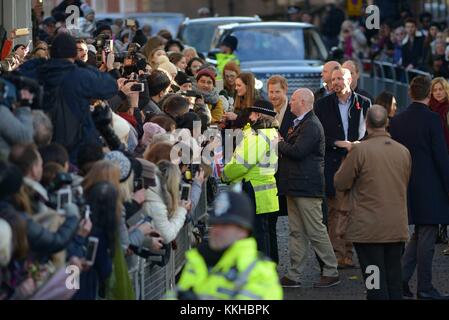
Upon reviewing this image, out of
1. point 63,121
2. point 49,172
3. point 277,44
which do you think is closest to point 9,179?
point 49,172

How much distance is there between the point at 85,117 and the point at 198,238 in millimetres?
2479

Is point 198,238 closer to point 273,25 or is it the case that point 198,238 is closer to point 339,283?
point 339,283

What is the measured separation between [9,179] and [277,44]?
17368mm

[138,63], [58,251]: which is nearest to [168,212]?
[58,251]

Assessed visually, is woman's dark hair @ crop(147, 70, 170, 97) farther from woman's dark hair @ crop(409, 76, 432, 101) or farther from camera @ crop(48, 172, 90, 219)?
camera @ crop(48, 172, 90, 219)

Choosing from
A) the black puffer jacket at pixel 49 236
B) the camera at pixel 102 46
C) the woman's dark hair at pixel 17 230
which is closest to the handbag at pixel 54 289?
the black puffer jacket at pixel 49 236

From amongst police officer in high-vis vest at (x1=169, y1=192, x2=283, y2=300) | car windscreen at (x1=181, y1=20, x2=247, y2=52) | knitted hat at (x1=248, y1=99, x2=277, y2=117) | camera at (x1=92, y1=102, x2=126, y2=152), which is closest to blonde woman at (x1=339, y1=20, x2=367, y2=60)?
car windscreen at (x1=181, y1=20, x2=247, y2=52)

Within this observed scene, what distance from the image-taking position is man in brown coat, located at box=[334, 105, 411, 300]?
1111cm

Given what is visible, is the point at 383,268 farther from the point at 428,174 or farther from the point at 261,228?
the point at 261,228

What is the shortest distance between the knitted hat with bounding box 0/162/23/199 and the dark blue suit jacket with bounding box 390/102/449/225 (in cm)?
491

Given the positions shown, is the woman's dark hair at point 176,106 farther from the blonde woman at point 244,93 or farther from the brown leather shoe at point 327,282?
the blonde woman at point 244,93

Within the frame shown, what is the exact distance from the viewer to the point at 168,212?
10477mm

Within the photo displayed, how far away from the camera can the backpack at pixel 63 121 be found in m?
10.5

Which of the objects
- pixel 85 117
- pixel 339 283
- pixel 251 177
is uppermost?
pixel 85 117
